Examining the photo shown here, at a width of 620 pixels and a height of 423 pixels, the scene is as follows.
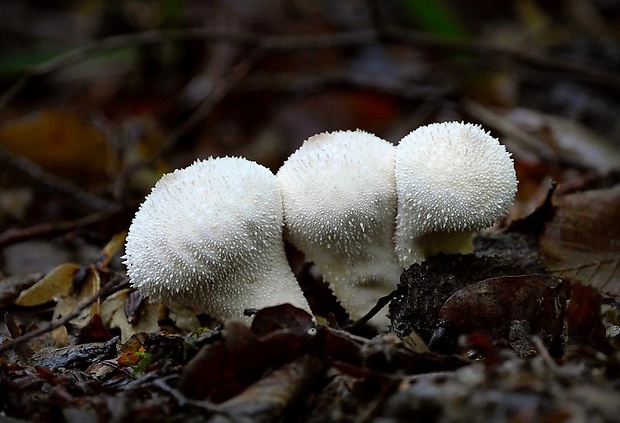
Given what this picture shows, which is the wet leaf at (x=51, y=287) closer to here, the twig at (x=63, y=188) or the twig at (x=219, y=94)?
the twig at (x=63, y=188)

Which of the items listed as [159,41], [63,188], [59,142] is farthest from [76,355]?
[59,142]

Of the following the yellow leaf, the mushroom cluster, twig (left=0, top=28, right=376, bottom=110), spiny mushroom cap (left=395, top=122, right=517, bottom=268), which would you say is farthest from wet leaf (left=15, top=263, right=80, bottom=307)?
the yellow leaf

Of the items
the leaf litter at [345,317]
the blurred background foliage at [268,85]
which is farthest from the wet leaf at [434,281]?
the blurred background foliage at [268,85]

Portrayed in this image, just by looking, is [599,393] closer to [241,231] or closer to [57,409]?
[241,231]

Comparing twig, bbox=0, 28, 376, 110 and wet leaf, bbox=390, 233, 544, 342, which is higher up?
twig, bbox=0, 28, 376, 110

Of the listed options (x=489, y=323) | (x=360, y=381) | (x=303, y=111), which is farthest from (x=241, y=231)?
(x=303, y=111)

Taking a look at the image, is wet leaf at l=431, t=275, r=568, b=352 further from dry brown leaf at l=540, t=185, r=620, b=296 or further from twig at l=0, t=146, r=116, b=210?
twig at l=0, t=146, r=116, b=210

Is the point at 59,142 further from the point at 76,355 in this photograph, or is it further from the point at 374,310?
the point at 374,310
